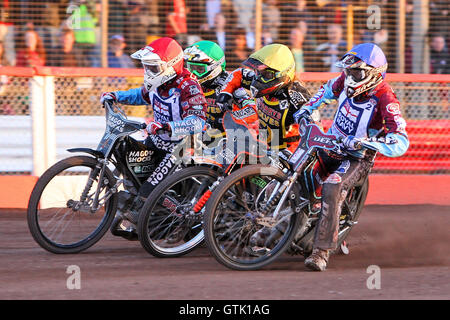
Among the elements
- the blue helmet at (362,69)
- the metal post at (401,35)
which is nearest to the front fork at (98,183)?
the blue helmet at (362,69)

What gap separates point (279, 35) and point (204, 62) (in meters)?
4.30

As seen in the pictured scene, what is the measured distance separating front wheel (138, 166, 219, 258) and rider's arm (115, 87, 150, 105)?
1.14 m

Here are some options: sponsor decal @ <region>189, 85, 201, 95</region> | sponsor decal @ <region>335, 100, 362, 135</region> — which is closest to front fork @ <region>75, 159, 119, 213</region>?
sponsor decal @ <region>189, 85, 201, 95</region>

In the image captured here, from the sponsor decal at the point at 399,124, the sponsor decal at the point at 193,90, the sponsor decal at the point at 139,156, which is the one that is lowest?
the sponsor decal at the point at 139,156

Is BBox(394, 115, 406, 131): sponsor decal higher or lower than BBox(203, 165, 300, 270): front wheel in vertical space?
higher

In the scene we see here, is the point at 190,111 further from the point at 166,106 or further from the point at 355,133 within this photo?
the point at 355,133

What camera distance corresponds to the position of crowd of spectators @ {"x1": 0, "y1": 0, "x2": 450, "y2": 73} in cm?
1059

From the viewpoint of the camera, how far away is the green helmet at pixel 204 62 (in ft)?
22.6

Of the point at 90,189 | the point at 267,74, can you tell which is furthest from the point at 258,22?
the point at 90,189

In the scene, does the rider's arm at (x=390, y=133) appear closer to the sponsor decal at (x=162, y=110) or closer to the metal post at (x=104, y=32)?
the sponsor decal at (x=162, y=110)

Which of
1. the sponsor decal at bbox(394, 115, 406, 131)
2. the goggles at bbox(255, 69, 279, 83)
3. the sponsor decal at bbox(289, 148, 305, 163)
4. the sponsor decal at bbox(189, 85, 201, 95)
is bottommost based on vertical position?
the sponsor decal at bbox(289, 148, 305, 163)

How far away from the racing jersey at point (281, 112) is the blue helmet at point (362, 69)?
0.75 metres

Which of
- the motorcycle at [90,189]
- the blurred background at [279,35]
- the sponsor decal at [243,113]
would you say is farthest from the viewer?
the blurred background at [279,35]

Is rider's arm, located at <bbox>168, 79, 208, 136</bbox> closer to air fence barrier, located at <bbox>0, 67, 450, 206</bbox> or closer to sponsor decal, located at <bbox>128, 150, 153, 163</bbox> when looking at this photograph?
sponsor decal, located at <bbox>128, 150, 153, 163</bbox>
